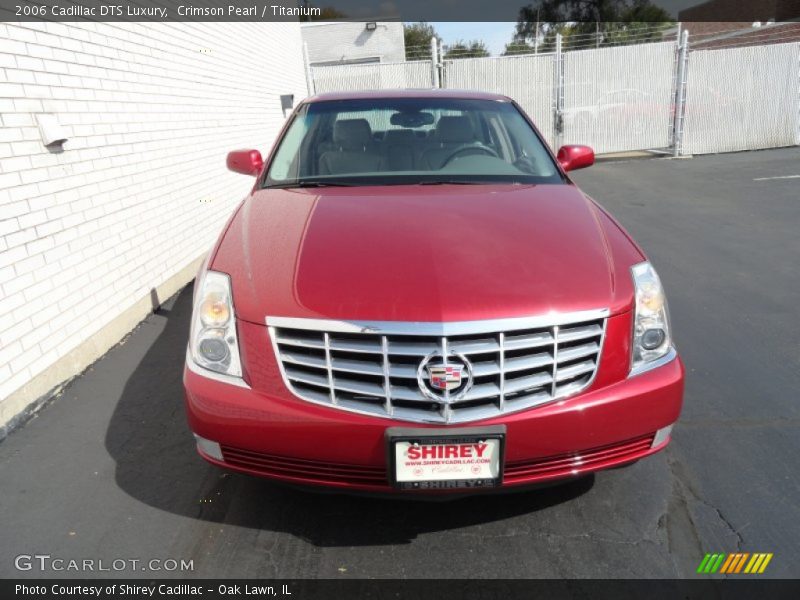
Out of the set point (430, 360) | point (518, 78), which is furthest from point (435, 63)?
point (430, 360)

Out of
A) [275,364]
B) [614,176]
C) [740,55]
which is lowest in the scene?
[614,176]

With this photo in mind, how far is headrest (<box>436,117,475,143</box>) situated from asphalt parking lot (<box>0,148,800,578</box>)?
77.5 inches

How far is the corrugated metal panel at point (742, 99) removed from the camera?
13.2 meters

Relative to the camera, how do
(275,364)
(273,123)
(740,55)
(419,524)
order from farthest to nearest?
1. (740,55)
2. (273,123)
3. (419,524)
4. (275,364)

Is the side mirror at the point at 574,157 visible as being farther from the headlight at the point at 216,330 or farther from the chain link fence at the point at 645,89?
the chain link fence at the point at 645,89

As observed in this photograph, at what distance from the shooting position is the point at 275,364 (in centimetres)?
198

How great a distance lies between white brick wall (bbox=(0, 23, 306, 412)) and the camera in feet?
10.3

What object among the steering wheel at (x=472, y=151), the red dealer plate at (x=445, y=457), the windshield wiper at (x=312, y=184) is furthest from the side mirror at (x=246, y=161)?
the red dealer plate at (x=445, y=457)

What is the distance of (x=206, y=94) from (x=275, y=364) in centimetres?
535

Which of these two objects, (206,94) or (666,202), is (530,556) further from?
(666,202)

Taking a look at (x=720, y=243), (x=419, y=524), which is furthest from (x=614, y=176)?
(x=419, y=524)

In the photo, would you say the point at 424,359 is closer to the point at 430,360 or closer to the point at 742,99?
the point at 430,360

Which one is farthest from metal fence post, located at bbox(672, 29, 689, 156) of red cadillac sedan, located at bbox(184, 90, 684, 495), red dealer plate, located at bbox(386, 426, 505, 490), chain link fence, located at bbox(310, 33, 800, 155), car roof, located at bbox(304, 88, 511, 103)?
red dealer plate, located at bbox(386, 426, 505, 490)

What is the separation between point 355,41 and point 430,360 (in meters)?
24.7
